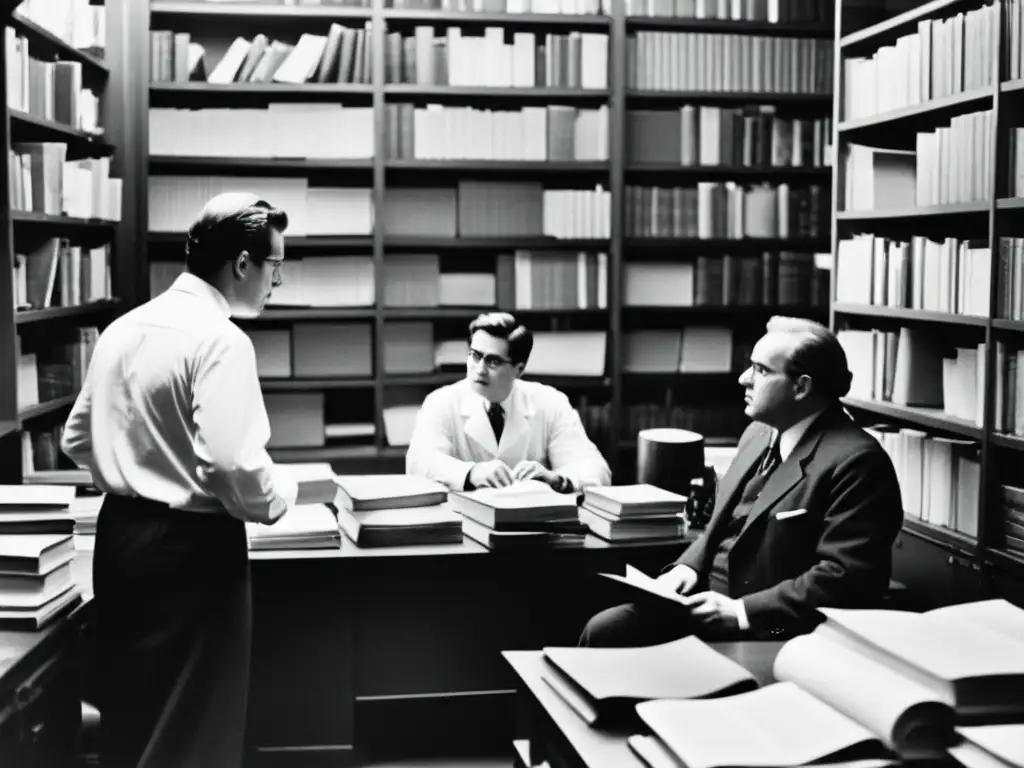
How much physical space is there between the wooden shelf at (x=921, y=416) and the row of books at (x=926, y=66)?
98 centimetres

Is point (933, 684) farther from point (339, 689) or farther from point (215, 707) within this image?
point (339, 689)

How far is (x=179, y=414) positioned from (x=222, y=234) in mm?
409

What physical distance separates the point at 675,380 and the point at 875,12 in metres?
1.96

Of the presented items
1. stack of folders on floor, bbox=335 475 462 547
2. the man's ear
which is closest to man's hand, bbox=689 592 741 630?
stack of folders on floor, bbox=335 475 462 547

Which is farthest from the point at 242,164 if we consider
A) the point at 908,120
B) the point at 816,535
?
the point at 816,535

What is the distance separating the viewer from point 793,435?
298 centimetres

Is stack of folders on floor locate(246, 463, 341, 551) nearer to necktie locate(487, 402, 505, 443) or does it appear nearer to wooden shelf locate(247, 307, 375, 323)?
necktie locate(487, 402, 505, 443)

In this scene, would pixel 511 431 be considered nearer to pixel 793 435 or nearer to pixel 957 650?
pixel 793 435

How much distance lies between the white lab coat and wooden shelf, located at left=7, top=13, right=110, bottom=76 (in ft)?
5.90

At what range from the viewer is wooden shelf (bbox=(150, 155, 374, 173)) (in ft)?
17.0

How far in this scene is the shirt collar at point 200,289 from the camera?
98.0 inches

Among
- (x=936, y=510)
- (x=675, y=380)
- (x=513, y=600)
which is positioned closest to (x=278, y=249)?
(x=513, y=600)

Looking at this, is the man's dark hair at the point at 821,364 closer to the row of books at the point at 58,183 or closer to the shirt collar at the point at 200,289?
the shirt collar at the point at 200,289

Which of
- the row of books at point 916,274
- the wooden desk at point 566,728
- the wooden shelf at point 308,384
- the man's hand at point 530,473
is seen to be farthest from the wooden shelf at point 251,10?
the wooden desk at point 566,728
